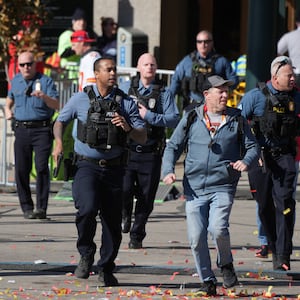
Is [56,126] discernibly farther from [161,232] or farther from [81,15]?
[81,15]

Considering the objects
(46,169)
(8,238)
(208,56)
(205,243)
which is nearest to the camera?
(205,243)

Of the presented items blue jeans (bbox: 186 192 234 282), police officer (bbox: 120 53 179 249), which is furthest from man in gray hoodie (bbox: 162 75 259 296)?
police officer (bbox: 120 53 179 249)

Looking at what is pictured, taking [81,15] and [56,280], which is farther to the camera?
[81,15]

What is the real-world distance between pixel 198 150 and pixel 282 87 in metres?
1.48

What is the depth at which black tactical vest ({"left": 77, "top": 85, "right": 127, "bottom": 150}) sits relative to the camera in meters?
10.5

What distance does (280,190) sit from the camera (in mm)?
11375

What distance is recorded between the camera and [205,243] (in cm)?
1016

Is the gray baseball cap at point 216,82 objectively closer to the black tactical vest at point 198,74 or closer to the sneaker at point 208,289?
the sneaker at point 208,289

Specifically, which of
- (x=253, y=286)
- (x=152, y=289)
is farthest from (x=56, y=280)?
(x=253, y=286)

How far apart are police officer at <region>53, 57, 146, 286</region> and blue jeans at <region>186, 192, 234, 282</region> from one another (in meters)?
0.68

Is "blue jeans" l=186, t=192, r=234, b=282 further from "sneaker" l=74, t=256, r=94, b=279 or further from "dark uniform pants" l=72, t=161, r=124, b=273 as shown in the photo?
"sneaker" l=74, t=256, r=94, b=279

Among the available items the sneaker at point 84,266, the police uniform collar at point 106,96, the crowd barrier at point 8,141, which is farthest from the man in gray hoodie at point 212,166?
the crowd barrier at point 8,141

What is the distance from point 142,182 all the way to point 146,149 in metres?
0.32

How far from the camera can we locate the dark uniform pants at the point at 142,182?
1270cm
